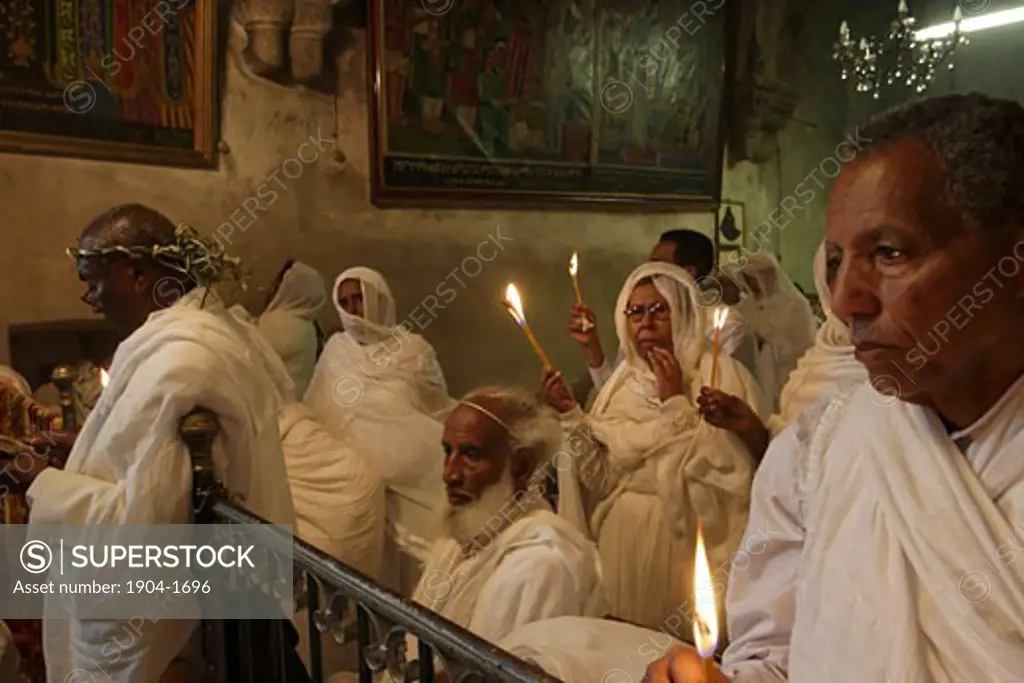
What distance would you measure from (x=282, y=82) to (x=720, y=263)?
444 cm

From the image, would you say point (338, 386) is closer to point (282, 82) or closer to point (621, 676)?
point (282, 82)

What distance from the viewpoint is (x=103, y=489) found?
2047 millimetres

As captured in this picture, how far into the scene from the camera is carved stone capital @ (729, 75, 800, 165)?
7.76 metres

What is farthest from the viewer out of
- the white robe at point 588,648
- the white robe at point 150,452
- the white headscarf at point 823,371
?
the white headscarf at point 823,371

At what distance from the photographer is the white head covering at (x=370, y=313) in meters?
4.64

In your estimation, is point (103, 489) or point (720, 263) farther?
point (720, 263)

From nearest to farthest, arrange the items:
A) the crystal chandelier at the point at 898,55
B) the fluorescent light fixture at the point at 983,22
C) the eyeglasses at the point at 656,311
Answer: the eyeglasses at the point at 656,311
the crystal chandelier at the point at 898,55
the fluorescent light fixture at the point at 983,22

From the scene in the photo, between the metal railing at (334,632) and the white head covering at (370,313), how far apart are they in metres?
2.50

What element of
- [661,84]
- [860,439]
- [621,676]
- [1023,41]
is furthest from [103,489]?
[1023,41]

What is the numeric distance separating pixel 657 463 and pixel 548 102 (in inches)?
165

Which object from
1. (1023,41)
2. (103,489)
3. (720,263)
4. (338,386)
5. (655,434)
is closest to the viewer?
(103,489)

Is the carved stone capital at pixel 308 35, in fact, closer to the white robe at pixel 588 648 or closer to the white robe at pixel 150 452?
the white robe at pixel 150 452

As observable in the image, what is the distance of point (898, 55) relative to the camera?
623cm

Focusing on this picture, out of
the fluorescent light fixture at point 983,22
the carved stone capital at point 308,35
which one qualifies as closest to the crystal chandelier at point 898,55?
the fluorescent light fixture at point 983,22
